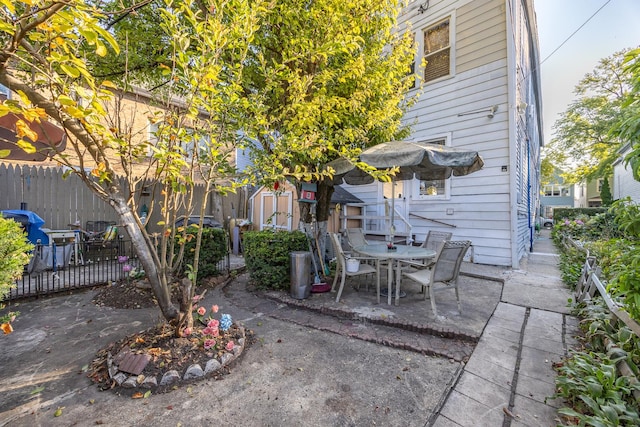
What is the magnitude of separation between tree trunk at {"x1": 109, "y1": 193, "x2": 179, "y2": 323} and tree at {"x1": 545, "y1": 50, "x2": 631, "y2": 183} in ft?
65.5

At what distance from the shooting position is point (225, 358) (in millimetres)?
2490

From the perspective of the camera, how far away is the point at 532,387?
7.16 feet

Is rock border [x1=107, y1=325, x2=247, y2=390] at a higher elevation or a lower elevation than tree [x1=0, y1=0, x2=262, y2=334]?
lower

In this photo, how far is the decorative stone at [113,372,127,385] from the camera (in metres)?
2.18

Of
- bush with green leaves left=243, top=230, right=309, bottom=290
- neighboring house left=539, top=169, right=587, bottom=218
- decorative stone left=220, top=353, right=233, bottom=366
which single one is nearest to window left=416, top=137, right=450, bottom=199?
bush with green leaves left=243, top=230, right=309, bottom=290

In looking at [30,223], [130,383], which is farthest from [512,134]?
[30,223]

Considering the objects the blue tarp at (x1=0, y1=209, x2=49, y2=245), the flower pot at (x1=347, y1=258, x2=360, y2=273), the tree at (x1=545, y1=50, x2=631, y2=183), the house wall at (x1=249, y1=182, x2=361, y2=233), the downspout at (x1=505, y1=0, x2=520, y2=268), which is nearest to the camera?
the flower pot at (x1=347, y1=258, x2=360, y2=273)

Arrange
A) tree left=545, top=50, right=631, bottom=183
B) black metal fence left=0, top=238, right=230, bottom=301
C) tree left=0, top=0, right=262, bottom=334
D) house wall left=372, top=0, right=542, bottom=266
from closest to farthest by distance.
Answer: tree left=0, top=0, right=262, bottom=334
black metal fence left=0, top=238, right=230, bottom=301
house wall left=372, top=0, right=542, bottom=266
tree left=545, top=50, right=631, bottom=183

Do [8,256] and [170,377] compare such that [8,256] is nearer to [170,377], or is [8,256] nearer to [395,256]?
[170,377]

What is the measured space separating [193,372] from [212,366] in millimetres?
153

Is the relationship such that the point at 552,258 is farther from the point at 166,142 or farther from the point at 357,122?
the point at 166,142

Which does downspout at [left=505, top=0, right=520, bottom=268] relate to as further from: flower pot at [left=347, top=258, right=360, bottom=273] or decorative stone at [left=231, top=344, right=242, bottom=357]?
decorative stone at [left=231, top=344, right=242, bottom=357]

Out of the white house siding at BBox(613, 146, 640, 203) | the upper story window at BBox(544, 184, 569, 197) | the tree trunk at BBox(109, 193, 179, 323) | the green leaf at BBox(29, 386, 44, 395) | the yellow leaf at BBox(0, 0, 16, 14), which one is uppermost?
the upper story window at BBox(544, 184, 569, 197)

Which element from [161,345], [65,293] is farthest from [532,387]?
[65,293]
